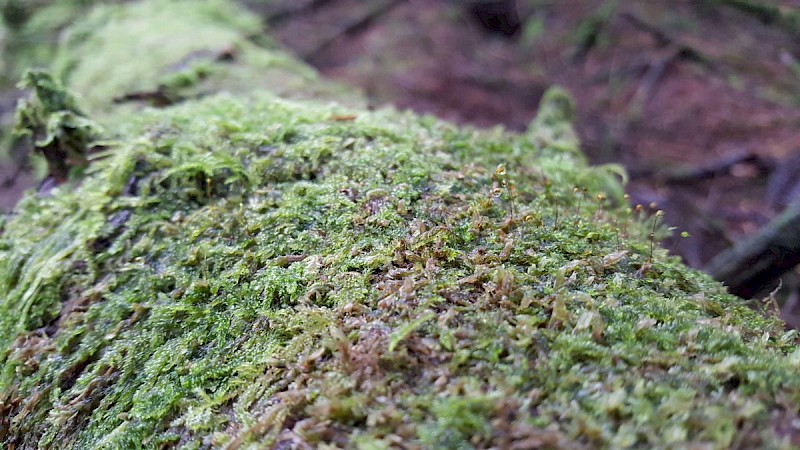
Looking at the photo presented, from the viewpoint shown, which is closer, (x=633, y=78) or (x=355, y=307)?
(x=355, y=307)

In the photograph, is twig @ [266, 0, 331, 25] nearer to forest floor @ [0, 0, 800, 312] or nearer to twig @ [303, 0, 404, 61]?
forest floor @ [0, 0, 800, 312]

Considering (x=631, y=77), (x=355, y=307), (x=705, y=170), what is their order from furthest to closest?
(x=631, y=77) < (x=705, y=170) < (x=355, y=307)

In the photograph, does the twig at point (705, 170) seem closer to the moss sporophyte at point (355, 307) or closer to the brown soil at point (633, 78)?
the brown soil at point (633, 78)

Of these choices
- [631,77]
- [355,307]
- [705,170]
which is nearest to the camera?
[355,307]

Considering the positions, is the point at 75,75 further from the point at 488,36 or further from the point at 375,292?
the point at 488,36

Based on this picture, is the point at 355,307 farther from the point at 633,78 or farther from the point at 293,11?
the point at 293,11

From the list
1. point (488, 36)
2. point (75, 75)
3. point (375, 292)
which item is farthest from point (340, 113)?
point (488, 36)

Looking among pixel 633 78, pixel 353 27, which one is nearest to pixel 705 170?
pixel 633 78

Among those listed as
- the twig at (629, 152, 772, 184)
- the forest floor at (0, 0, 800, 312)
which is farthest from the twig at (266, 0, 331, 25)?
the twig at (629, 152, 772, 184)
